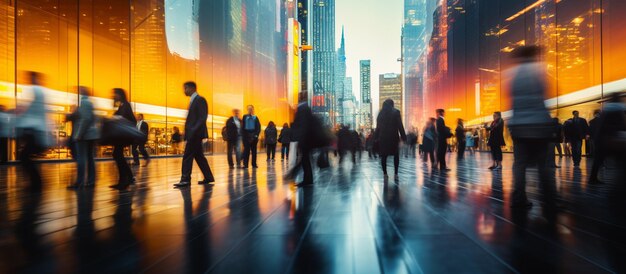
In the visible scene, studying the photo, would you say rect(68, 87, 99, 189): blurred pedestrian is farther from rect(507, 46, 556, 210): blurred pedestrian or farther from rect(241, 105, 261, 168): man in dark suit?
rect(507, 46, 556, 210): blurred pedestrian

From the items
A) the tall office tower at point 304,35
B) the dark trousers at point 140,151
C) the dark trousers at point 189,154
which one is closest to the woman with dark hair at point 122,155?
the dark trousers at point 189,154

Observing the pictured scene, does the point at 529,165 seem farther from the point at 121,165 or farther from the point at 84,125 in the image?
the point at 84,125

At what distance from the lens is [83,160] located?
20.1 ft

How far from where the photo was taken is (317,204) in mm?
4363

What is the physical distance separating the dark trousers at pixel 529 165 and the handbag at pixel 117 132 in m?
5.45

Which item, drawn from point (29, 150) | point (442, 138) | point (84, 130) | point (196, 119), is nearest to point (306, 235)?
point (196, 119)

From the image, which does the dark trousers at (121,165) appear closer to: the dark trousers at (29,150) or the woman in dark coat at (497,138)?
the dark trousers at (29,150)

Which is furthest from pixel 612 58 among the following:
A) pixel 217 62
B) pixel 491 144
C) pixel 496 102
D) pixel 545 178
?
pixel 217 62

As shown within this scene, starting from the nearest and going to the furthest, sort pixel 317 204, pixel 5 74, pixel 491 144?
pixel 317 204 → pixel 491 144 → pixel 5 74

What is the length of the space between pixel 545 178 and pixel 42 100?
6906 millimetres

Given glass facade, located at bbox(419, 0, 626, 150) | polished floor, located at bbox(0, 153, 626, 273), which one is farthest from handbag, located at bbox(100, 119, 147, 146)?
glass facade, located at bbox(419, 0, 626, 150)

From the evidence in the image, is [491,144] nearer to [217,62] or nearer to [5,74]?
[5,74]

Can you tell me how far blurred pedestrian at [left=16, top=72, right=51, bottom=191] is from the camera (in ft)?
18.8

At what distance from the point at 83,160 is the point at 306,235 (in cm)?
488
